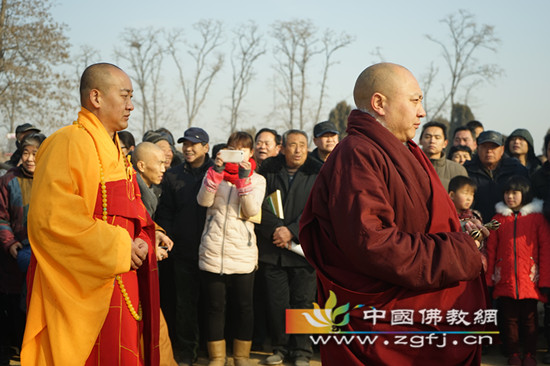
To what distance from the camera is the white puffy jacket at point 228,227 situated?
539 centimetres

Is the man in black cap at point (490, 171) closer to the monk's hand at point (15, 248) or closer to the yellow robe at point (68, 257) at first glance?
the yellow robe at point (68, 257)

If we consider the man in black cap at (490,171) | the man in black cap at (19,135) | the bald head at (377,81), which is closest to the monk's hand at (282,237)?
the man in black cap at (490,171)

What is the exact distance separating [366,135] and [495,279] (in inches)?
145

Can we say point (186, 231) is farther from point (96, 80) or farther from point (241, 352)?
point (96, 80)

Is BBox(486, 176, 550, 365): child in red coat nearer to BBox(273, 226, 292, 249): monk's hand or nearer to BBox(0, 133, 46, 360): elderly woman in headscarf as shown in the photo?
BBox(273, 226, 292, 249): monk's hand

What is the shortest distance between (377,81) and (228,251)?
308 cm

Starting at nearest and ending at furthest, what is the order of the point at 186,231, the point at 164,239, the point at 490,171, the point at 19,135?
the point at 164,239, the point at 186,231, the point at 490,171, the point at 19,135

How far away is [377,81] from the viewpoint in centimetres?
268

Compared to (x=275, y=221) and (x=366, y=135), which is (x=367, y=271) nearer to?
(x=366, y=135)

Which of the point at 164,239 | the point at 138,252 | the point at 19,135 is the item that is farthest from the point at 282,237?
the point at 19,135

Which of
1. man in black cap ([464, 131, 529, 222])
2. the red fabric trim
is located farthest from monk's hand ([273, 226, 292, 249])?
the red fabric trim

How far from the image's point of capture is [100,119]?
326cm

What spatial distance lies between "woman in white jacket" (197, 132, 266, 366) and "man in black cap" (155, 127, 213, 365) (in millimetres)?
304

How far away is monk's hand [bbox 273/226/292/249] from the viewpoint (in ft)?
18.6
